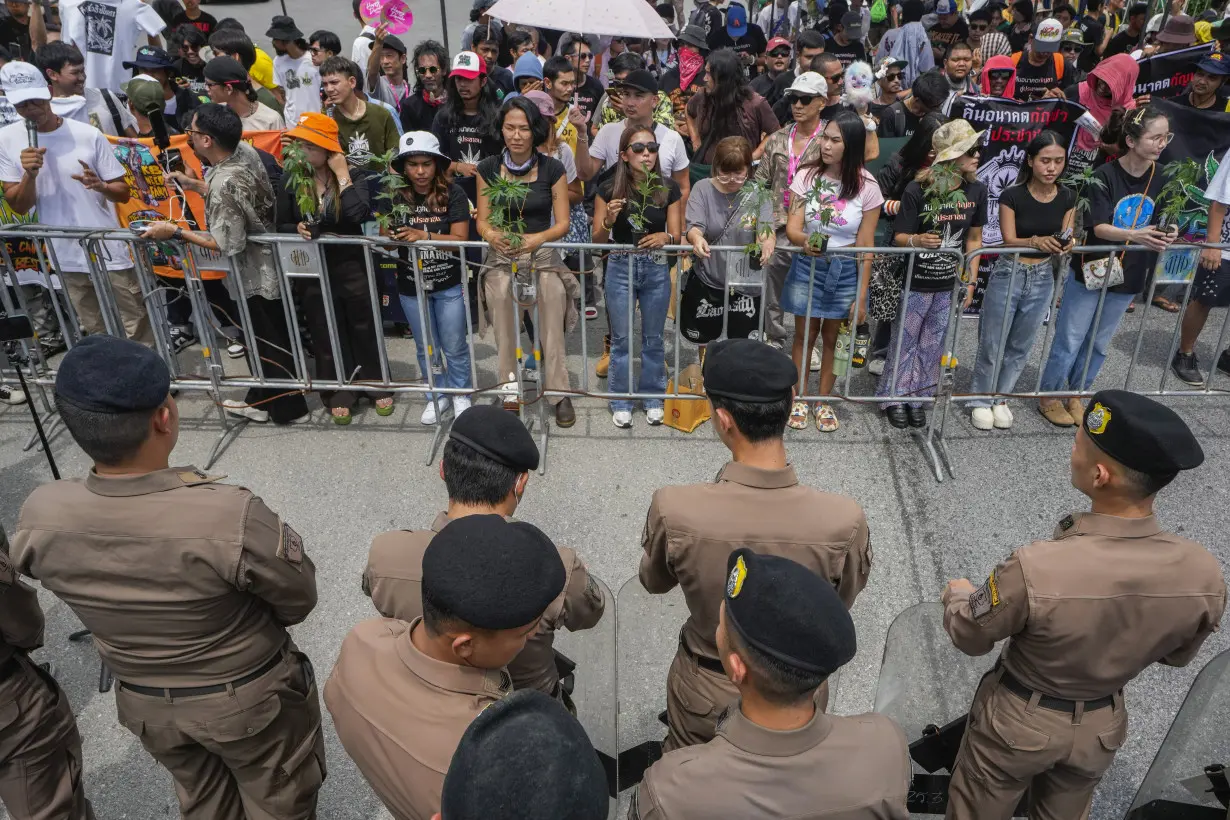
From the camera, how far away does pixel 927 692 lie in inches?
155

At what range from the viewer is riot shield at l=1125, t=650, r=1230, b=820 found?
2.96 meters

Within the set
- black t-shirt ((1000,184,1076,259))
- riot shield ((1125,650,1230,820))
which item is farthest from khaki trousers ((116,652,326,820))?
black t-shirt ((1000,184,1076,259))

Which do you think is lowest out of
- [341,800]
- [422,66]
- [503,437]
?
[341,800]

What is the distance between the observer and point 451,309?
6055 mm

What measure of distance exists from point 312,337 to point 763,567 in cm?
500

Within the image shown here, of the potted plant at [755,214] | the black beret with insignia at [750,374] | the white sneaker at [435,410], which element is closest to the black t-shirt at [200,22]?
the white sneaker at [435,410]

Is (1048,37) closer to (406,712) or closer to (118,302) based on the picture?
(118,302)

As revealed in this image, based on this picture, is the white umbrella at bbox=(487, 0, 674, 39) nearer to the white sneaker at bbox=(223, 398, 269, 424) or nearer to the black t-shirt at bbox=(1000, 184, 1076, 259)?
the black t-shirt at bbox=(1000, 184, 1076, 259)

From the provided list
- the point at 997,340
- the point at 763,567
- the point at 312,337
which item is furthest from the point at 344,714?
the point at 997,340

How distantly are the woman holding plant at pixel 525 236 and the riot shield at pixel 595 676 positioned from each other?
2.59m

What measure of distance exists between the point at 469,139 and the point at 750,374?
17.1ft

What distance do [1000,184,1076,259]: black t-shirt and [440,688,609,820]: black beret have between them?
5318 mm

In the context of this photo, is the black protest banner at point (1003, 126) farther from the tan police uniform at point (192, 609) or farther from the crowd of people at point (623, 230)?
the tan police uniform at point (192, 609)

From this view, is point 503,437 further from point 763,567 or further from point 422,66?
point 422,66
